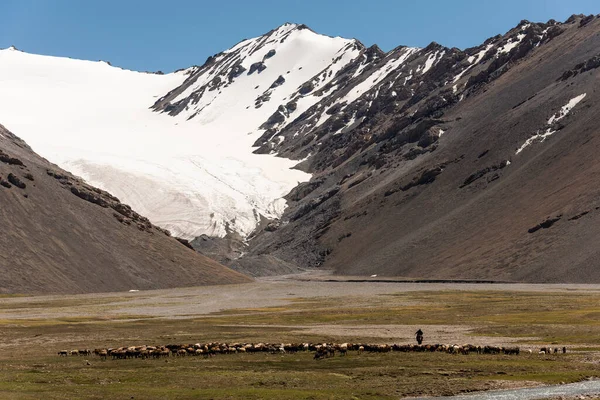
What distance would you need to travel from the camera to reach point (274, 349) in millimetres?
55375

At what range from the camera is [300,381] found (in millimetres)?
43781

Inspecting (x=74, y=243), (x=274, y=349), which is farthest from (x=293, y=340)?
(x=74, y=243)

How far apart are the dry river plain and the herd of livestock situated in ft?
3.04

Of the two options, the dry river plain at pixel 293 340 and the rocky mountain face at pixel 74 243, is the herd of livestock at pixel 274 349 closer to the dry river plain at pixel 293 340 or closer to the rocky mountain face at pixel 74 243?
Answer: the dry river plain at pixel 293 340

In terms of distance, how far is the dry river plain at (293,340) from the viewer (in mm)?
42125

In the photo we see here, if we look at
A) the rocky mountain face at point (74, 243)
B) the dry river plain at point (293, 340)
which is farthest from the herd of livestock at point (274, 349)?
the rocky mountain face at point (74, 243)

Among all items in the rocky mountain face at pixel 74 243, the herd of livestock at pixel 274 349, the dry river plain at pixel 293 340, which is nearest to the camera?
the dry river plain at pixel 293 340

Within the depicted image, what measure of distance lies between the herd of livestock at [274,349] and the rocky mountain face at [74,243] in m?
82.4

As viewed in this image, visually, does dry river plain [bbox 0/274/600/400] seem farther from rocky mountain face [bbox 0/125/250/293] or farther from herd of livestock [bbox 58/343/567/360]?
rocky mountain face [bbox 0/125/250/293]

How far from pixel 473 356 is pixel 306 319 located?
116 feet

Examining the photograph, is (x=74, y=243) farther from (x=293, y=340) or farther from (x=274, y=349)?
(x=274, y=349)

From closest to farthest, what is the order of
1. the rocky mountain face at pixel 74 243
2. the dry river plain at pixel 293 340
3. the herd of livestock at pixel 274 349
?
the dry river plain at pixel 293 340 < the herd of livestock at pixel 274 349 < the rocky mountain face at pixel 74 243

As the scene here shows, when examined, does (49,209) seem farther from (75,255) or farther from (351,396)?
(351,396)

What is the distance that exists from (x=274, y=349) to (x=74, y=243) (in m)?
99.6
